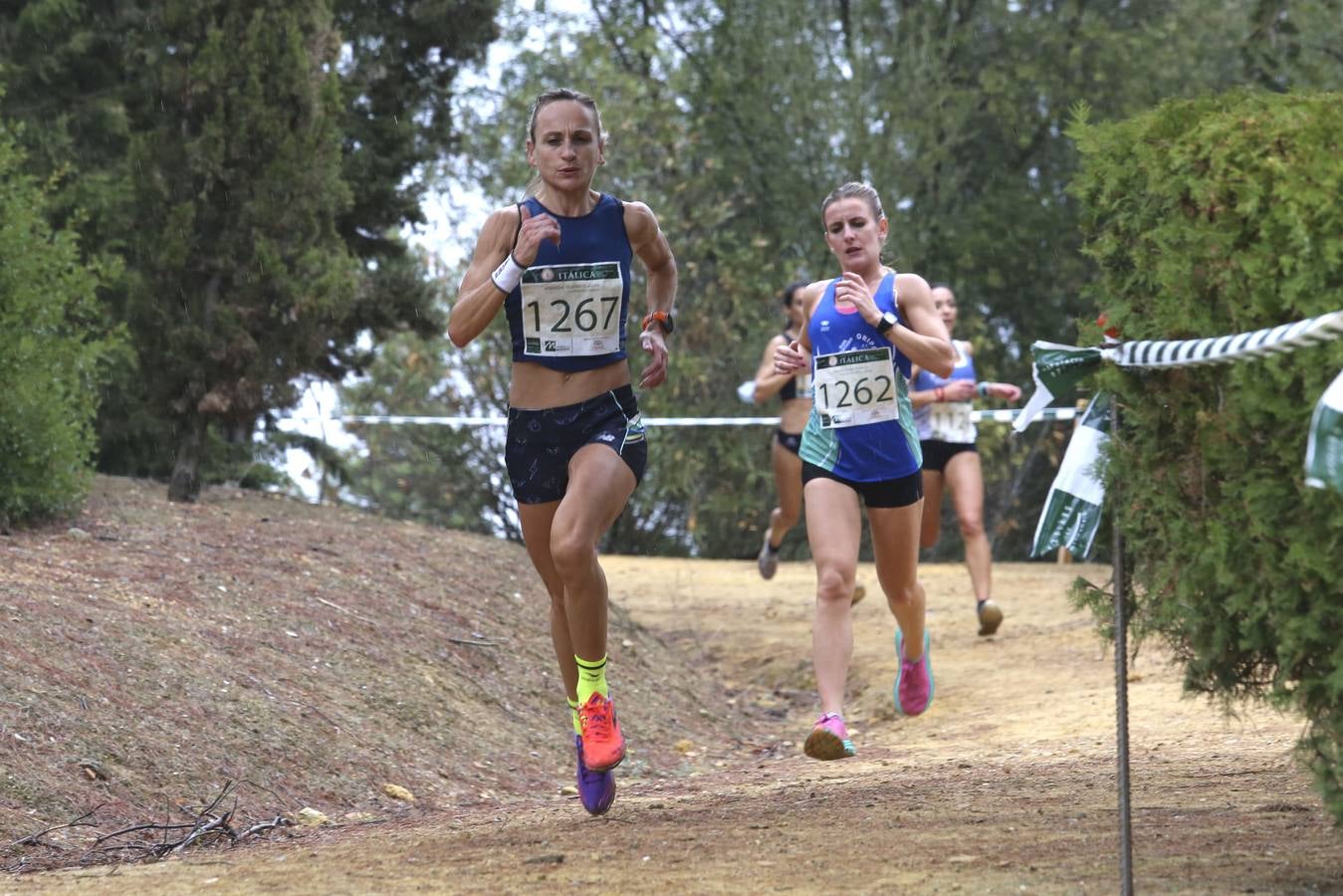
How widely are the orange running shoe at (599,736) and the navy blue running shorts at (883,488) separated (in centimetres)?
136

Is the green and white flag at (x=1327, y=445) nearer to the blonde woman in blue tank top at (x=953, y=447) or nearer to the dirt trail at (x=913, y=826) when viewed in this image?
the dirt trail at (x=913, y=826)

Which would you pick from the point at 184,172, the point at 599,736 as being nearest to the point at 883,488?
the point at 599,736

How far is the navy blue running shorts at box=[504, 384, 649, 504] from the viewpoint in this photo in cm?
Answer: 578

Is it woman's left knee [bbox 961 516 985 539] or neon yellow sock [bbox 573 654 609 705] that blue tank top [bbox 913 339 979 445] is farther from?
neon yellow sock [bbox 573 654 609 705]

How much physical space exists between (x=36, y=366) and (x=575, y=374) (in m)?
5.06

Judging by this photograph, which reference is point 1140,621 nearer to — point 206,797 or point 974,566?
point 206,797

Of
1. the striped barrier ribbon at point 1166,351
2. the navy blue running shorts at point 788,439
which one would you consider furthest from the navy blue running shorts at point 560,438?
the navy blue running shorts at point 788,439

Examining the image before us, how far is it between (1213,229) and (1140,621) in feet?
3.36

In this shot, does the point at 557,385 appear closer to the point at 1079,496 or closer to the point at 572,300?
the point at 572,300

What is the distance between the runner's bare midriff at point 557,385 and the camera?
580 cm

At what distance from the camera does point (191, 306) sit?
1204cm

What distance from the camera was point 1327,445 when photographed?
340 cm

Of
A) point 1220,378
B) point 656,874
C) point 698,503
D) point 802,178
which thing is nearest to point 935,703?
point 656,874

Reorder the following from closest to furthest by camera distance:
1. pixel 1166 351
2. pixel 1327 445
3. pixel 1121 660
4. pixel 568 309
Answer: pixel 1327 445, pixel 1166 351, pixel 1121 660, pixel 568 309
